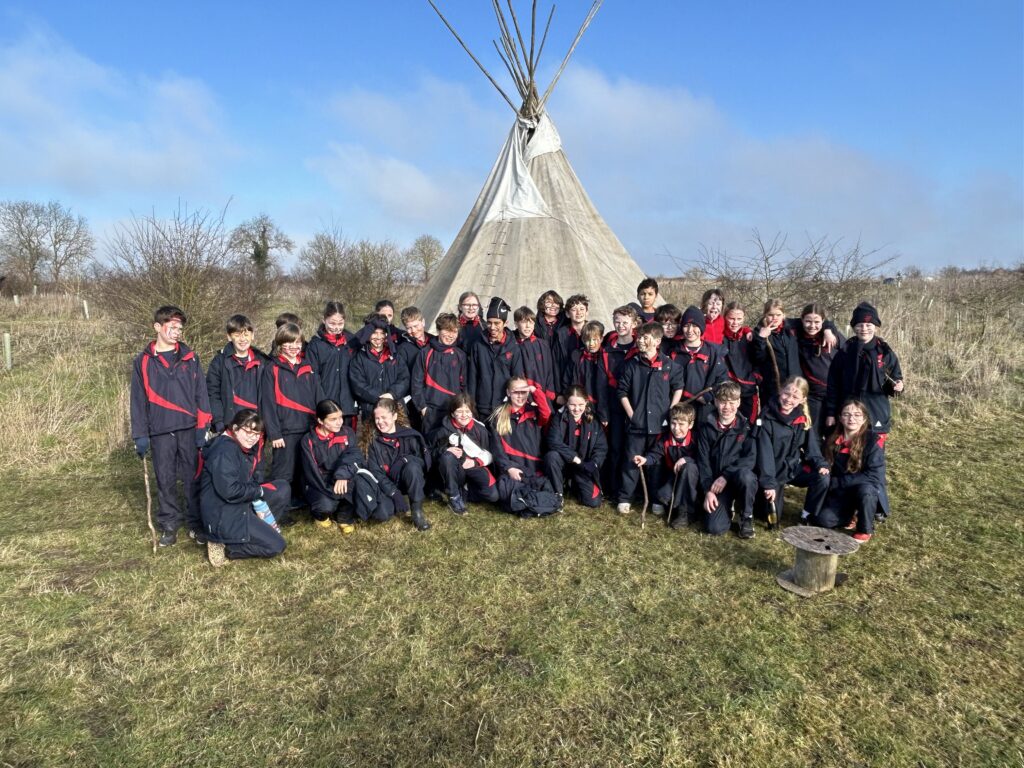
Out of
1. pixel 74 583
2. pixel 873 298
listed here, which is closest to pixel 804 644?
pixel 74 583

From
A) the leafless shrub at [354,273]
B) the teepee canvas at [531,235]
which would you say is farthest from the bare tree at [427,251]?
the teepee canvas at [531,235]

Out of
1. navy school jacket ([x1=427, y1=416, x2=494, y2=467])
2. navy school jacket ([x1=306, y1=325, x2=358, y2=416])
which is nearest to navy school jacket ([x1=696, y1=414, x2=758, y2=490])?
navy school jacket ([x1=427, y1=416, x2=494, y2=467])

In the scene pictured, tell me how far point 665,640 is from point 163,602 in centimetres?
246

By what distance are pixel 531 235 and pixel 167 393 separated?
14.1 ft

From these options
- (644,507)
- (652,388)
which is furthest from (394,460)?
(652,388)

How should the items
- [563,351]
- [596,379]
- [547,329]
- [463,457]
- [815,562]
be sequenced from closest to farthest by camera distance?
[815,562]
[463,457]
[596,379]
[563,351]
[547,329]

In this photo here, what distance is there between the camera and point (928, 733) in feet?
6.99

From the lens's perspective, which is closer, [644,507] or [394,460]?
[644,507]

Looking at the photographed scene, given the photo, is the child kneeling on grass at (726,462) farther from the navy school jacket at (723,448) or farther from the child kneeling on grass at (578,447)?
the child kneeling on grass at (578,447)

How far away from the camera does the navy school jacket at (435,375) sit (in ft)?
14.8

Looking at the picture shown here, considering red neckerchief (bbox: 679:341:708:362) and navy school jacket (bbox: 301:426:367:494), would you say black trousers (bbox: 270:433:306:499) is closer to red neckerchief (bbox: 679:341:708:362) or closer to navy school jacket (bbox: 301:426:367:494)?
navy school jacket (bbox: 301:426:367:494)

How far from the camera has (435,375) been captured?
4539mm

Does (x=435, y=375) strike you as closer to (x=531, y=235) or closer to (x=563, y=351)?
(x=563, y=351)

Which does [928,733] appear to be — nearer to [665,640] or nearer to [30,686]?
[665,640]
